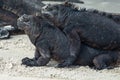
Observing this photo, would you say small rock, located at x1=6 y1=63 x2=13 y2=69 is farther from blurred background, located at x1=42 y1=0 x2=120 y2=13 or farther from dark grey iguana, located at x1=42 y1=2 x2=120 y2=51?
blurred background, located at x1=42 y1=0 x2=120 y2=13

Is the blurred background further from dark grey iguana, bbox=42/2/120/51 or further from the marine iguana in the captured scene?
the marine iguana

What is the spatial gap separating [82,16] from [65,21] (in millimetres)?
287

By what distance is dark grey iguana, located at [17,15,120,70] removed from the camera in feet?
25.0

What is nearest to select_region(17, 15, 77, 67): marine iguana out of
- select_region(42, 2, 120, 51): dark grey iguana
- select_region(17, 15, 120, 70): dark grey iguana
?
select_region(17, 15, 120, 70): dark grey iguana

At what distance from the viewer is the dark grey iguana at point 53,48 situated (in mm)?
7625

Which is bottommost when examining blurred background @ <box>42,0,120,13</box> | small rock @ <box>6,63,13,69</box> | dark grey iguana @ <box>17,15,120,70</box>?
blurred background @ <box>42,0,120,13</box>

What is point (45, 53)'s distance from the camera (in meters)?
7.59

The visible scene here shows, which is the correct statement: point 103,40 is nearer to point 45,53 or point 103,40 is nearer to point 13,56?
point 45,53

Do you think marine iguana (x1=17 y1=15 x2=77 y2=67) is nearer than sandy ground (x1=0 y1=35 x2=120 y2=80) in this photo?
No

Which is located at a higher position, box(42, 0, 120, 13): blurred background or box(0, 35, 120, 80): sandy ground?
box(0, 35, 120, 80): sandy ground

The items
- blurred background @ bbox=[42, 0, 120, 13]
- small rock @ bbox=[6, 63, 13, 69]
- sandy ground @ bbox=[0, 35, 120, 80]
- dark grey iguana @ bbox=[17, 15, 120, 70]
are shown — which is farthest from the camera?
blurred background @ bbox=[42, 0, 120, 13]

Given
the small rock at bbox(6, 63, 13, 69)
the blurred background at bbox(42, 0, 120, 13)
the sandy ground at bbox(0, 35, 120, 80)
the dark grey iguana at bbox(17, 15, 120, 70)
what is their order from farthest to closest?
the blurred background at bbox(42, 0, 120, 13) < the dark grey iguana at bbox(17, 15, 120, 70) < the small rock at bbox(6, 63, 13, 69) < the sandy ground at bbox(0, 35, 120, 80)

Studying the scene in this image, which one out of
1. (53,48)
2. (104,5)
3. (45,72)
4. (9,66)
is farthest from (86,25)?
(104,5)

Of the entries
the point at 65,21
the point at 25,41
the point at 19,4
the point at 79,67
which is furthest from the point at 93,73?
the point at 19,4
